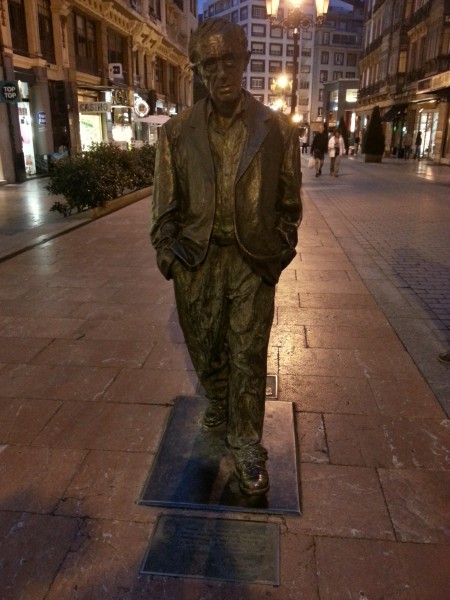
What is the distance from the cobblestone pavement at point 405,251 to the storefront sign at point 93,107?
1102cm

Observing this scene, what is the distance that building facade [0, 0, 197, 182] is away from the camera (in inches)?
700

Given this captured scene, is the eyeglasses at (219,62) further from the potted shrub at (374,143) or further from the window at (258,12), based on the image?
the window at (258,12)

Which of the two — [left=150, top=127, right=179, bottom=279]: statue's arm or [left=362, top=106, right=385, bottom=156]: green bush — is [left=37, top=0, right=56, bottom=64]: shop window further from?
[left=150, top=127, right=179, bottom=279]: statue's arm

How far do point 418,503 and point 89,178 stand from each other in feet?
32.5

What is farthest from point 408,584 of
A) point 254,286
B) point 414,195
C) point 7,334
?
point 414,195

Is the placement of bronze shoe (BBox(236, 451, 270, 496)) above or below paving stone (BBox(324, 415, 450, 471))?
above

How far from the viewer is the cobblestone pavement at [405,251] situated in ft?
15.5

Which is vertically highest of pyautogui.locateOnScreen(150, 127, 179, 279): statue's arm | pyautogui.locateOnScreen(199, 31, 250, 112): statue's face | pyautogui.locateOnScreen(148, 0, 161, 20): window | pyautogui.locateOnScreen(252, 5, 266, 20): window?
pyautogui.locateOnScreen(252, 5, 266, 20): window

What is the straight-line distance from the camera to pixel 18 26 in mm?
18609

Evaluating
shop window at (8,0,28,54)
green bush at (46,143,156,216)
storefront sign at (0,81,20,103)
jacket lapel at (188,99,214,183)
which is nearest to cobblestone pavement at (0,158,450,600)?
jacket lapel at (188,99,214,183)

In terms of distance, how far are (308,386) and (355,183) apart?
16902 mm

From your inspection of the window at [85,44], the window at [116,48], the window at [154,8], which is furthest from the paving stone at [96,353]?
the window at [154,8]

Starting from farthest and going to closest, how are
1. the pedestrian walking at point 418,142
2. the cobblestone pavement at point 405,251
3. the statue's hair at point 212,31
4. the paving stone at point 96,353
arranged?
the pedestrian walking at point 418,142
the cobblestone pavement at point 405,251
the paving stone at point 96,353
the statue's hair at point 212,31

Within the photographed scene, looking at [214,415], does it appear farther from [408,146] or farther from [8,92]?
[408,146]
